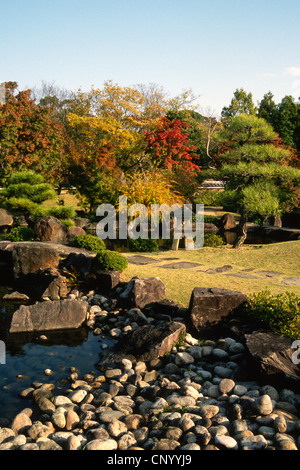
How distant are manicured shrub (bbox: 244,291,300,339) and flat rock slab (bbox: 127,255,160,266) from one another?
5115 millimetres

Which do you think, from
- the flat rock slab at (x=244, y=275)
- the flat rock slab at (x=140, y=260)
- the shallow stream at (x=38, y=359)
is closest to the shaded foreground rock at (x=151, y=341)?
the shallow stream at (x=38, y=359)

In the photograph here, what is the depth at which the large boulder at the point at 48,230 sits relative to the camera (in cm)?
1427

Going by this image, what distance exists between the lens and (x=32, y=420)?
4.94 metres

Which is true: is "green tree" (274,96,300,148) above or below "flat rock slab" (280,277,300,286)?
above

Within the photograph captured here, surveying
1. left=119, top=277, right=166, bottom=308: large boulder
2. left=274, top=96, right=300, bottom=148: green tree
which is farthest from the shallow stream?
left=274, top=96, right=300, bottom=148: green tree

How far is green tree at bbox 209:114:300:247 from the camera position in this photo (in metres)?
12.6

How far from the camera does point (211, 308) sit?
23.6 feet

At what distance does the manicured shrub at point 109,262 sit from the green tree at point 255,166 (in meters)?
4.82

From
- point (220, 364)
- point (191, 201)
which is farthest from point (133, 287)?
point (191, 201)

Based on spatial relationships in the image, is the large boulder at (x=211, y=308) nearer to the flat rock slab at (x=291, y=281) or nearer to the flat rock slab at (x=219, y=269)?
the flat rock slab at (x=291, y=281)

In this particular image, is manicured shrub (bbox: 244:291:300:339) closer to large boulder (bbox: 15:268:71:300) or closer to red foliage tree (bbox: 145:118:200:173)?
large boulder (bbox: 15:268:71:300)

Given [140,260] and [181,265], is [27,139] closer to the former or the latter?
[140,260]

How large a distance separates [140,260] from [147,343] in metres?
5.76

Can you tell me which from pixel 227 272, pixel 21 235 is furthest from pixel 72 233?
pixel 227 272
